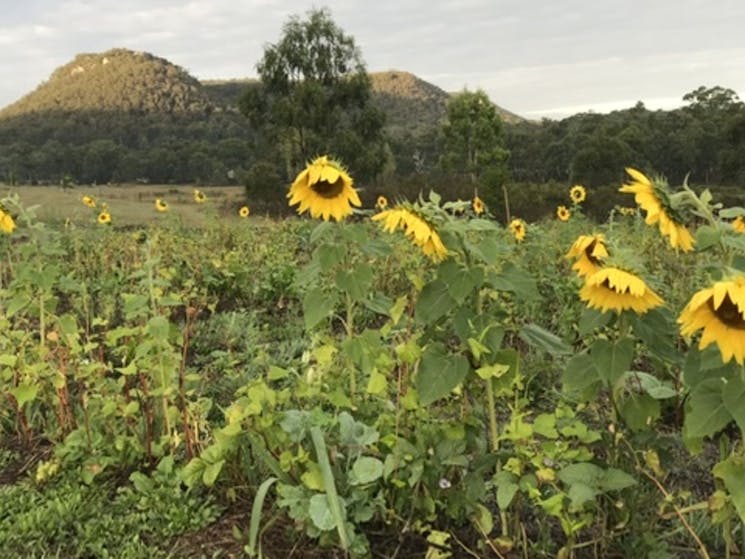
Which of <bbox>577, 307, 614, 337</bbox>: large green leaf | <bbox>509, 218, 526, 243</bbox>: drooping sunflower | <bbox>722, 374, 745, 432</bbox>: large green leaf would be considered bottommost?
<bbox>509, 218, 526, 243</bbox>: drooping sunflower

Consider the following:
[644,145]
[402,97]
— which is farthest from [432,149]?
[402,97]

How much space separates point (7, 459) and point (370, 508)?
5.55 feet

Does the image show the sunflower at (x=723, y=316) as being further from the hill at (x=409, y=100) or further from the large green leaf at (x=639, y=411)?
the hill at (x=409, y=100)

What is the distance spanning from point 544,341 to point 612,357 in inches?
9.2

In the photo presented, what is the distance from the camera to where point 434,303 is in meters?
1.75

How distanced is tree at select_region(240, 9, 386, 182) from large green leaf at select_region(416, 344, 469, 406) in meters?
35.6

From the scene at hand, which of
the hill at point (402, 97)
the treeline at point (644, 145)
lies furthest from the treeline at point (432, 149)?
the hill at point (402, 97)

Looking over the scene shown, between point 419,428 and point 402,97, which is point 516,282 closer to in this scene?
point 419,428

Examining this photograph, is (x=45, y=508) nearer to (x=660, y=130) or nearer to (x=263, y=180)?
(x=263, y=180)

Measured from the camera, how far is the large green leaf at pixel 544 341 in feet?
5.85

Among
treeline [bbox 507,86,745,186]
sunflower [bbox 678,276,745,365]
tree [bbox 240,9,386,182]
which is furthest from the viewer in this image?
treeline [bbox 507,86,745,186]

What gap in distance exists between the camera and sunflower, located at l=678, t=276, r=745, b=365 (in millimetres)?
1247

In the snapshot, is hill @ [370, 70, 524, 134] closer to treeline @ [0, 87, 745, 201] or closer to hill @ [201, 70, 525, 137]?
hill @ [201, 70, 525, 137]

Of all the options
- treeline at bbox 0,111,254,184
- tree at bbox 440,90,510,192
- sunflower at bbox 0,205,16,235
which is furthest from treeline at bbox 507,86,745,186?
sunflower at bbox 0,205,16,235
